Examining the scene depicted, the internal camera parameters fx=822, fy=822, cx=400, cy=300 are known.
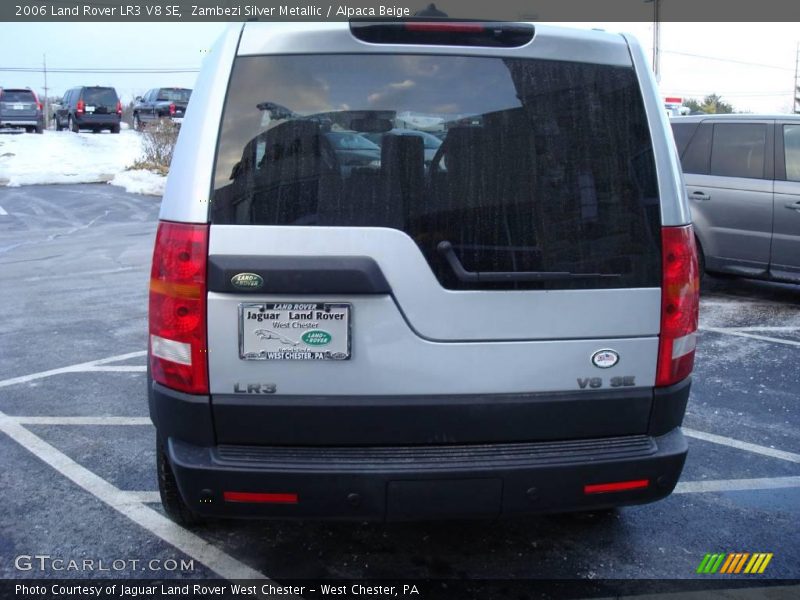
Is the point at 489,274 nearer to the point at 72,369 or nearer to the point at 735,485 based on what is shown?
the point at 735,485

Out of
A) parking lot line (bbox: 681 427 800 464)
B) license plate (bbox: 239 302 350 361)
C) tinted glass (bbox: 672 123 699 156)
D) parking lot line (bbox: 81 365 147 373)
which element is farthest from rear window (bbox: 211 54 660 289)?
tinted glass (bbox: 672 123 699 156)

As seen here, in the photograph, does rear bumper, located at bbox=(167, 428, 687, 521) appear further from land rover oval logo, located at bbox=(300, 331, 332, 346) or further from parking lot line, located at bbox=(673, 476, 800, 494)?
parking lot line, located at bbox=(673, 476, 800, 494)

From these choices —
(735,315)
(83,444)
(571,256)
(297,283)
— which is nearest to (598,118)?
(571,256)

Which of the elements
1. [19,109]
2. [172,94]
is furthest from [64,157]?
[172,94]

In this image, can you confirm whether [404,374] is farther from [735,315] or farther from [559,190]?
[735,315]

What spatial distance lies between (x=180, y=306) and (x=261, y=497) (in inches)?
27.0

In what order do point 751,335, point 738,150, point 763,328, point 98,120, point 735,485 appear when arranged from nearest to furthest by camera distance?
point 735,485 → point 751,335 → point 763,328 → point 738,150 → point 98,120

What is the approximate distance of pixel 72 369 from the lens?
6086 millimetres

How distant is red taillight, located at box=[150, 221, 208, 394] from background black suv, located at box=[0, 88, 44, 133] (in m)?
35.7

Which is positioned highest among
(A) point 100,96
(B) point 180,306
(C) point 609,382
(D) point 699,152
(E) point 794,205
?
(A) point 100,96

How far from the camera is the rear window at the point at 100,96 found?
116 ft

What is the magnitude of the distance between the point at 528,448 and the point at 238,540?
4.73ft

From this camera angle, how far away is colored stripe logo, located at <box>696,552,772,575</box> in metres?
3.32

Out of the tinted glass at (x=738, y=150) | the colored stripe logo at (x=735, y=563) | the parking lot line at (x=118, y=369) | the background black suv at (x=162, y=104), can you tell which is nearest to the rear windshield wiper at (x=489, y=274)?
the colored stripe logo at (x=735, y=563)
